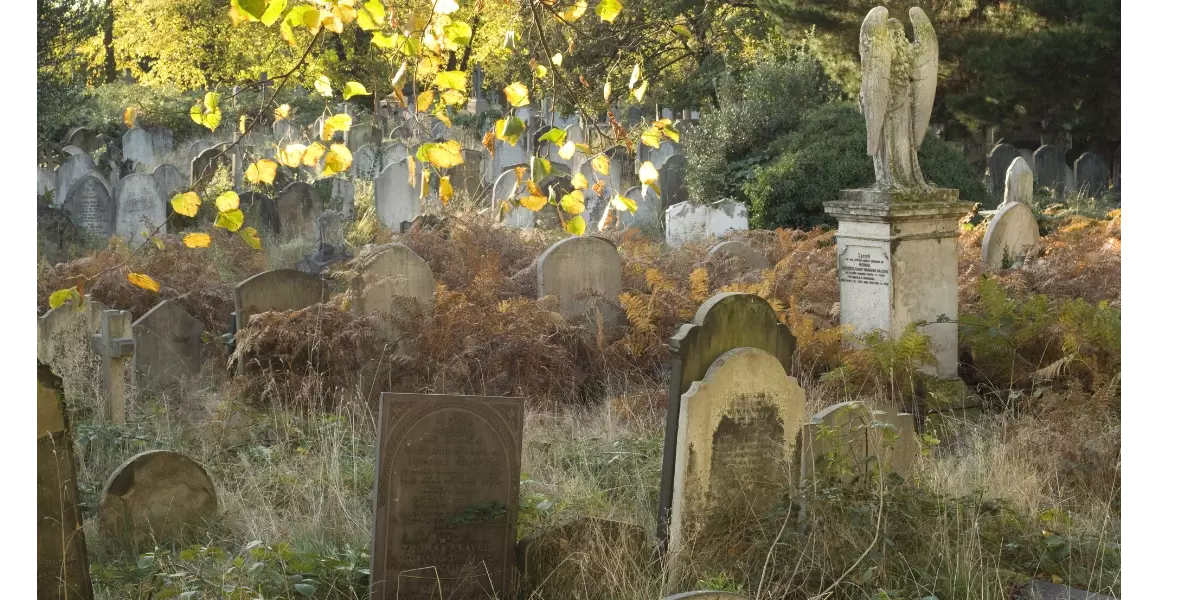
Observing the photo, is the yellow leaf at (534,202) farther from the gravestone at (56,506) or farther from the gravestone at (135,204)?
the gravestone at (135,204)

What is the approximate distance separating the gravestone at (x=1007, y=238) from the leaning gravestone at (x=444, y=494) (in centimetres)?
770

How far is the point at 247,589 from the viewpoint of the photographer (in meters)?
4.24

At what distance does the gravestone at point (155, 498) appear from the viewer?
17.2ft

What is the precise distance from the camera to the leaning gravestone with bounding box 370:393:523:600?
14.9 ft

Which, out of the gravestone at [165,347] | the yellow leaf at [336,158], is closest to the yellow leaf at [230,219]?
the yellow leaf at [336,158]

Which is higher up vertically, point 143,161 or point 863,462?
point 143,161

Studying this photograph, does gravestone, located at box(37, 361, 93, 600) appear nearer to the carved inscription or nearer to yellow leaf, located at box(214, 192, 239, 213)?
yellow leaf, located at box(214, 192, 239, 213)

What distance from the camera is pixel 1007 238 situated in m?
11.4

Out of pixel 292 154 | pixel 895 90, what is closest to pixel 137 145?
pixel 895 90

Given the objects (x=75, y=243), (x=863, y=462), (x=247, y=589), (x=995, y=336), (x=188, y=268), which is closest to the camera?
(x=247, y=589)

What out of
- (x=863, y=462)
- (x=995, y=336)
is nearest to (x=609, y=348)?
(x=995, y=336)

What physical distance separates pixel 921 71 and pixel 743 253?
3.13 m

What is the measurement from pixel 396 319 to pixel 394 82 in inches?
201

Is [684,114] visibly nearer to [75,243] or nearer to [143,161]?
[143,161]
